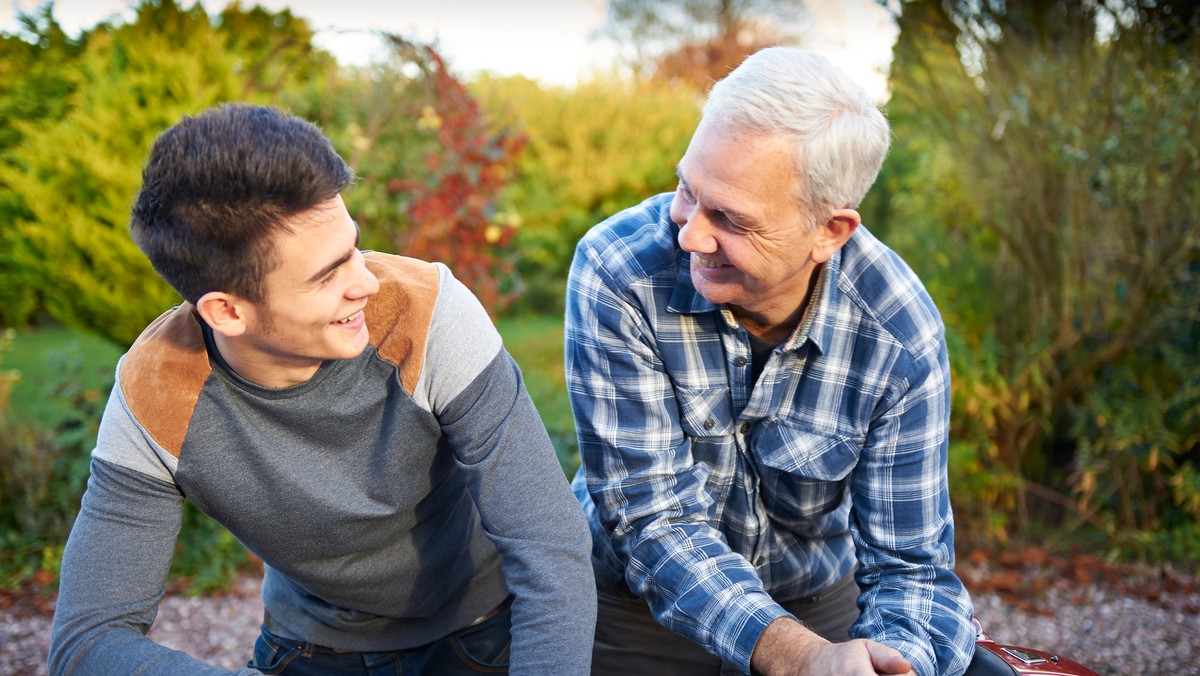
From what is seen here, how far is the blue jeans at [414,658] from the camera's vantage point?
2.00 meters

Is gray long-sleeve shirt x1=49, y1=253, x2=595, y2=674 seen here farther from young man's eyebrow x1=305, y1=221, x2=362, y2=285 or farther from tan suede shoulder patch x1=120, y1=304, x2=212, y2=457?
young man's eyebrow x1=305, y1=221, x2=362, y2=285

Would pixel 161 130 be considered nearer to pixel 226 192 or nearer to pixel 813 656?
pixel 226 192

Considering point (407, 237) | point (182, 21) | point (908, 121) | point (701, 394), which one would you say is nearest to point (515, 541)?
point (701, 394)

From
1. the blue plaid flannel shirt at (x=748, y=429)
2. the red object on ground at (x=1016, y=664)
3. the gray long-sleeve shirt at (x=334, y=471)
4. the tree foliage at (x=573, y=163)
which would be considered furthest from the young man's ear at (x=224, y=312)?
the tree foliage at (x=573, y=163)

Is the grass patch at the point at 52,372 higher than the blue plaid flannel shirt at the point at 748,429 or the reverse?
the reverse

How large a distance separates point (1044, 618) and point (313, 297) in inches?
120

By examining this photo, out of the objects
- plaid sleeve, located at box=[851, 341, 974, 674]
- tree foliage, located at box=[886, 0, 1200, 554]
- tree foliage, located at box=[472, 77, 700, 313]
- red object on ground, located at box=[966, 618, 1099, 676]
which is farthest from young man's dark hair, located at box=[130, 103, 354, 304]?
tree foliage, located at box=[472, 77, 700, 313]

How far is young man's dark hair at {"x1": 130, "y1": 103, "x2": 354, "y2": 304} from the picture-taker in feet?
4.97

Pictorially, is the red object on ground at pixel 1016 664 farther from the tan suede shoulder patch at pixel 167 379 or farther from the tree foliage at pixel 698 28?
the tree foliage at pixel 698 28

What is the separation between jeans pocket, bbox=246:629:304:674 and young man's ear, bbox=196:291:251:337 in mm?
785

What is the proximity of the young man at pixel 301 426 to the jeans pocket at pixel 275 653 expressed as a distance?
0.11m

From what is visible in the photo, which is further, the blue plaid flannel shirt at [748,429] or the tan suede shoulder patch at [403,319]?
the blue plaid flannel shirt at [748,429]

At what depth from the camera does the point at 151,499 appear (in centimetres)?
169

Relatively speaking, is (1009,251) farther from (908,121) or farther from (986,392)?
(908,121)
